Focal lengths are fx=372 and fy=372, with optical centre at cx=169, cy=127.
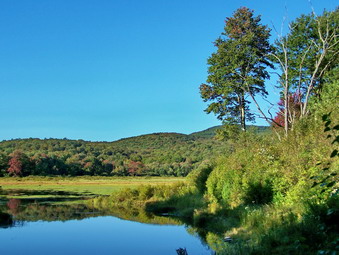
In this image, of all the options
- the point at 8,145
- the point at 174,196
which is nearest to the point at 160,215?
the point at 174,196

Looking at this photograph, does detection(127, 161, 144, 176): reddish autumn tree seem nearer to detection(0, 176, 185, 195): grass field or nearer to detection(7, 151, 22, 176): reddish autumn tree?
detection(0, 176, 185, 195): grass field

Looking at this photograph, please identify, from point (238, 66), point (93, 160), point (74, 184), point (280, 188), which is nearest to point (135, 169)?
point (93, 160)

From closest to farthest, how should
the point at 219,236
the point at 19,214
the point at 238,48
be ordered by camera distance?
the point at 219,236, the point at 19,214, the point at 238,48

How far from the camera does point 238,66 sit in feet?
98.3

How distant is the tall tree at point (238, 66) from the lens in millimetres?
30094

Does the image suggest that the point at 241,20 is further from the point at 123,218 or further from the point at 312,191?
the point at 312,191

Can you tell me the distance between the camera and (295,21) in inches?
1268

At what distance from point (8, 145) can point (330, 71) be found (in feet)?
404

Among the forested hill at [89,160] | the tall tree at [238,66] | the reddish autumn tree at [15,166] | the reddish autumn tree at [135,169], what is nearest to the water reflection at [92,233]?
the tall tree at [238,66]

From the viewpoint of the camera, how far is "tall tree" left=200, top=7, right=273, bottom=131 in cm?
3009

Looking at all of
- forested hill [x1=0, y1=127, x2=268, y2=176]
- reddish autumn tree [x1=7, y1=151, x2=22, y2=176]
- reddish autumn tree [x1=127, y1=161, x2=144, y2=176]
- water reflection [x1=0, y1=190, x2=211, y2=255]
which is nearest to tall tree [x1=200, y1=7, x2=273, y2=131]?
water reflection [x1=0, y1=190, x2=211, y2=255]

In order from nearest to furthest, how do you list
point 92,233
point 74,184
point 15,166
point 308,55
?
point 92,233 → point 308,55 → point 74,184 → point 15,166

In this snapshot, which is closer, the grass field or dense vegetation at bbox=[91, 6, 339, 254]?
dense vegetation at bbox=[91, 6, 339, 254]

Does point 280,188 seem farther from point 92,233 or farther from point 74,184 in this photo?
point 74,184
